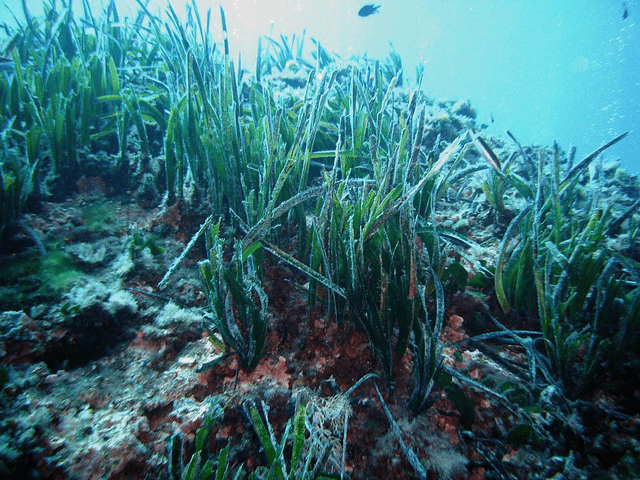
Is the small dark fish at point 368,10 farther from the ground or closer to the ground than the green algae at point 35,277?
farther from the ground

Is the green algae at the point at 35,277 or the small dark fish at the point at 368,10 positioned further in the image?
the small dark fish at the point at 368,10

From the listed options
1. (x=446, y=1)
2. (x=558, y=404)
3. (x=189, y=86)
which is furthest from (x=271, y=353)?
(x=446, y=1)

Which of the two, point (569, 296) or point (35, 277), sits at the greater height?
point (35, 277)

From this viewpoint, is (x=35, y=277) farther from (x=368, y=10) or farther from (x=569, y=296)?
(x=368, y=10)

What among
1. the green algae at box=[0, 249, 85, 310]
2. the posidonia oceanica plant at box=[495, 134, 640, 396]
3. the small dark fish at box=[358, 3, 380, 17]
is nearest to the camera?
the posidonia oceanica plant at box=[495, 134, 640, 396]

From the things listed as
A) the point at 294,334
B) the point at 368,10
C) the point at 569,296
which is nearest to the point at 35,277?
the point at 294,334

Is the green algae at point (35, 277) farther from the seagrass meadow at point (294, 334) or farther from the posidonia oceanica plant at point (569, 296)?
the posidonia oceanica plant at point (569, 296)

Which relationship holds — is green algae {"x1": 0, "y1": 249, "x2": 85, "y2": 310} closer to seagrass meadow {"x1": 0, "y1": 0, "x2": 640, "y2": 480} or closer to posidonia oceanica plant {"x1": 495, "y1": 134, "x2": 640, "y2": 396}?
Answer: seagrass meadow {"x1": 0, "y1": 0, "x2": 640, "y2": 480}

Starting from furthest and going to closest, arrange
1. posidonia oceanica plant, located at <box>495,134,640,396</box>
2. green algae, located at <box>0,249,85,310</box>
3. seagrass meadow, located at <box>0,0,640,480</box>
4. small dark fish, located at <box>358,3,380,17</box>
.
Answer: small dark fish, located at <box>358,3,380,17</box>
green algae, located at <box>0,249,85,310</box>
posidonia oceanica plant, located at <box>495,134,640,396</box>
seagrass meadow, located at <box>0,0,640,480</box>

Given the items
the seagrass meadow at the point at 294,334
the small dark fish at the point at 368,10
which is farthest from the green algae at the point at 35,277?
the small dark fish at the point at 368,10

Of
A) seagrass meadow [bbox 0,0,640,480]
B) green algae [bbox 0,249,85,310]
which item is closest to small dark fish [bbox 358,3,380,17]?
seagrass meadow [bbox 0,0,640,480]

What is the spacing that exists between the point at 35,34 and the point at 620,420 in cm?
747

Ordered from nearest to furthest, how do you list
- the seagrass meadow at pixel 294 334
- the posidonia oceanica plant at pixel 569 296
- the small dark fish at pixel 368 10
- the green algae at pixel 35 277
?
the seagrass meadow at pixel 294 334
the posidonia oceanica plant at pixel 569 296
the green algae at pixel 35 277
the small dark fish at pixel 368 10

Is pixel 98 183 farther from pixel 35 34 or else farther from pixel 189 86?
pixel 35 34
